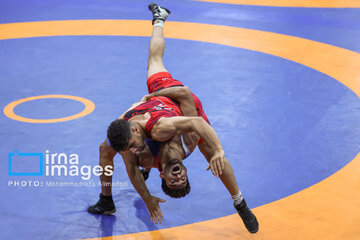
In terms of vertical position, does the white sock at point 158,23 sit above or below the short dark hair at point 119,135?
above

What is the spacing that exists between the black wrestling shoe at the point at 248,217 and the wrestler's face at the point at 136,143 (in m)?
1.00

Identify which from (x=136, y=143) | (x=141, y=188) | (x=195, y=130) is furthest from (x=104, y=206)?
(x=195, y=130)

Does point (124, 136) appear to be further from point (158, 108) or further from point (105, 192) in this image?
point (105, 192)

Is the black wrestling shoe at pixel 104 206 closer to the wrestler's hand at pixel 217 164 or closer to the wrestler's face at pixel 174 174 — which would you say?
the wrestler's face at pixel 174 174

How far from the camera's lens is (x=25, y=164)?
17.2 ft

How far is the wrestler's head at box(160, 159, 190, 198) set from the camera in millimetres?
3877

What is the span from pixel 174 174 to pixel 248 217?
30.9 inches

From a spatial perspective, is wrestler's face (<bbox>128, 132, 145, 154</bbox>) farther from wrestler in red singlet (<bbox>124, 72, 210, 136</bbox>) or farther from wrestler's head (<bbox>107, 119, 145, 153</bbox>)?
wrestler in red singlet (<bbox>124, 72, 210, 136</bbox>)

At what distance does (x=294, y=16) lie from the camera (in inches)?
419

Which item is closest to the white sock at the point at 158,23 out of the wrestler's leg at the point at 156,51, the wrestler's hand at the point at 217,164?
the wrestler's leg at the point at 156,51

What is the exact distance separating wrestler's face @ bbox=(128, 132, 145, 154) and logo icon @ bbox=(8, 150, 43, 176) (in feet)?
5.27

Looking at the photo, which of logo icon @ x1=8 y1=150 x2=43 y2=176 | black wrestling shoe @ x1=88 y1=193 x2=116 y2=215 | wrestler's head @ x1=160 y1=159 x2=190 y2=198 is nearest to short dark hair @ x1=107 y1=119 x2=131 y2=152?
wrestler's head @ x1=160 y1=159 x2=190 y2=198

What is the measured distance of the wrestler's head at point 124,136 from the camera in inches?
148

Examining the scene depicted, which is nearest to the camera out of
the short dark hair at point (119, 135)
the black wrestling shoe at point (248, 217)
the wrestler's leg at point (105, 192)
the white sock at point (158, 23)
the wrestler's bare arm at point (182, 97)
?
the short dark hair at point (119, 135)
